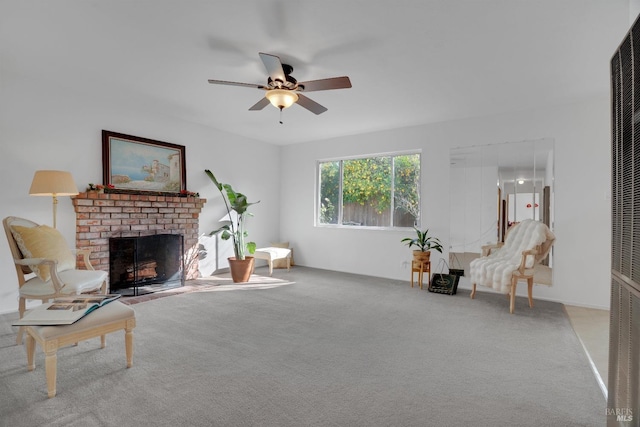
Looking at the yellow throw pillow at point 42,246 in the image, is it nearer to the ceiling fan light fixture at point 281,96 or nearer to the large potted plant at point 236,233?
the large potted plant at point 236,233

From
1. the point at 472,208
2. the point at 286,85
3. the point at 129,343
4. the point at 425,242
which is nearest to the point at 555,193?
the point at 472,208

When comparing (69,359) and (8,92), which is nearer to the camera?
(69,359)

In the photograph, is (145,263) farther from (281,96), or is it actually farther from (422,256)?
(422,256)

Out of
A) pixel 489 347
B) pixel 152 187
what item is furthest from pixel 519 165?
pixel 152 187

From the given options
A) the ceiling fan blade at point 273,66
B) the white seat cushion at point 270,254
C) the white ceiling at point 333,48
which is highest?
the white ceiling at point 333,48

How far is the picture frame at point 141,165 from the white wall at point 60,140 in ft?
0.35

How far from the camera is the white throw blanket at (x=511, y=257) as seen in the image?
399cm

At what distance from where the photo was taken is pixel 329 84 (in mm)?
3027

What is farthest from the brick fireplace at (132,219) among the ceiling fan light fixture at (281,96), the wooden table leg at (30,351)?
the ceiling fan light fixture at (281,96)

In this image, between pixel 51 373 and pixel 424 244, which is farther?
pixel 424 244

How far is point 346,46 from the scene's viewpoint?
2.99 metres

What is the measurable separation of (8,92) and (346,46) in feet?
12.4

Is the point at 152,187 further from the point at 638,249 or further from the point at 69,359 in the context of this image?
the point at 638,249

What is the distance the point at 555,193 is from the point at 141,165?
5.82 m
